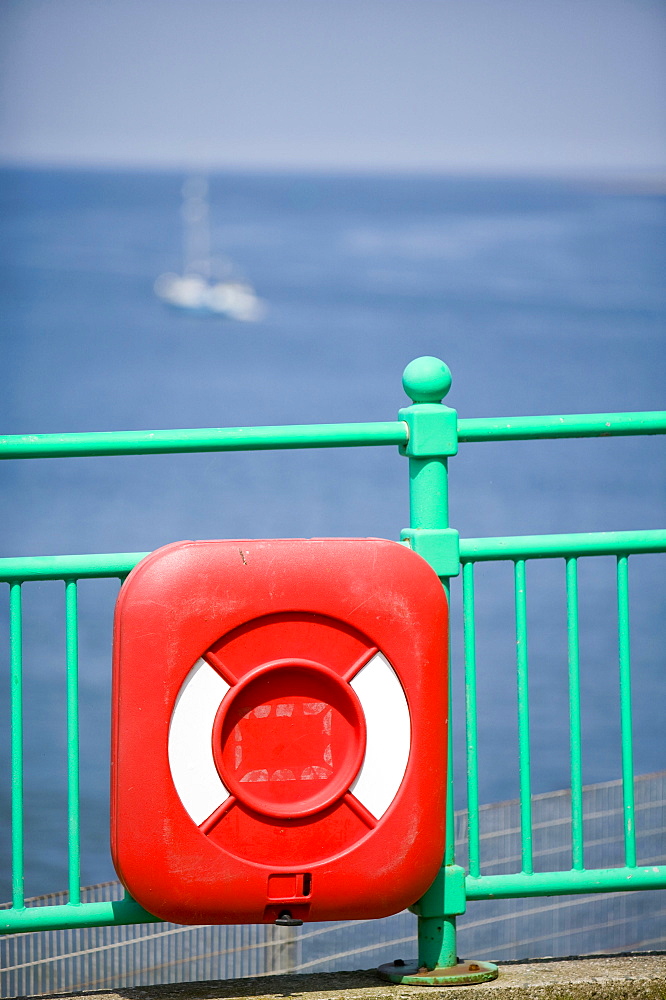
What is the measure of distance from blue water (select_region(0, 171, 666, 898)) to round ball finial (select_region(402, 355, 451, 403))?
403cm

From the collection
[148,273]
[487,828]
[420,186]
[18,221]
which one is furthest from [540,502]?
[420,186]

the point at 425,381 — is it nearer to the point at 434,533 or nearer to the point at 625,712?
the point at 434,533


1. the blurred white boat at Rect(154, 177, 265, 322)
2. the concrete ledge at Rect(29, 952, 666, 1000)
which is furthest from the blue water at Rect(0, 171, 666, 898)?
the concrete ledge at Rect(29, 952, 666, 1000)

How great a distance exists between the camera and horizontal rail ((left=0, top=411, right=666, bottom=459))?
1.96 metres

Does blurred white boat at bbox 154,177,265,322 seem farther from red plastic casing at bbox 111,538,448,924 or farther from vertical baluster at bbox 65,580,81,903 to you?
red plastic casing at bbox 111,538,448,924

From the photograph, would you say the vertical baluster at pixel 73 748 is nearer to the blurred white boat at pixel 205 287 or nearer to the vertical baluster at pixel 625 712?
the vertical baluster at pixel 625 712

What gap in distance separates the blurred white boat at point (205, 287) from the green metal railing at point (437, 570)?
277ft

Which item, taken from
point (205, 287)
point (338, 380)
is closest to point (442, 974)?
point (338, 380)

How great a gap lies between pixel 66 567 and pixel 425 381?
27.7 inches

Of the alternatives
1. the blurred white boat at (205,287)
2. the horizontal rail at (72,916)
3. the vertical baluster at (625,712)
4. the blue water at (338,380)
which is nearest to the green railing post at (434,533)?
the vertical baluster at (625,712)

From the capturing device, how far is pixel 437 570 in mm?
2064

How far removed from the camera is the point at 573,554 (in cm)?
212

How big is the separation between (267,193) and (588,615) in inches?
4937

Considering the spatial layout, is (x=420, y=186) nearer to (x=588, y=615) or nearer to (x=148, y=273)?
(x=148, y=273)
